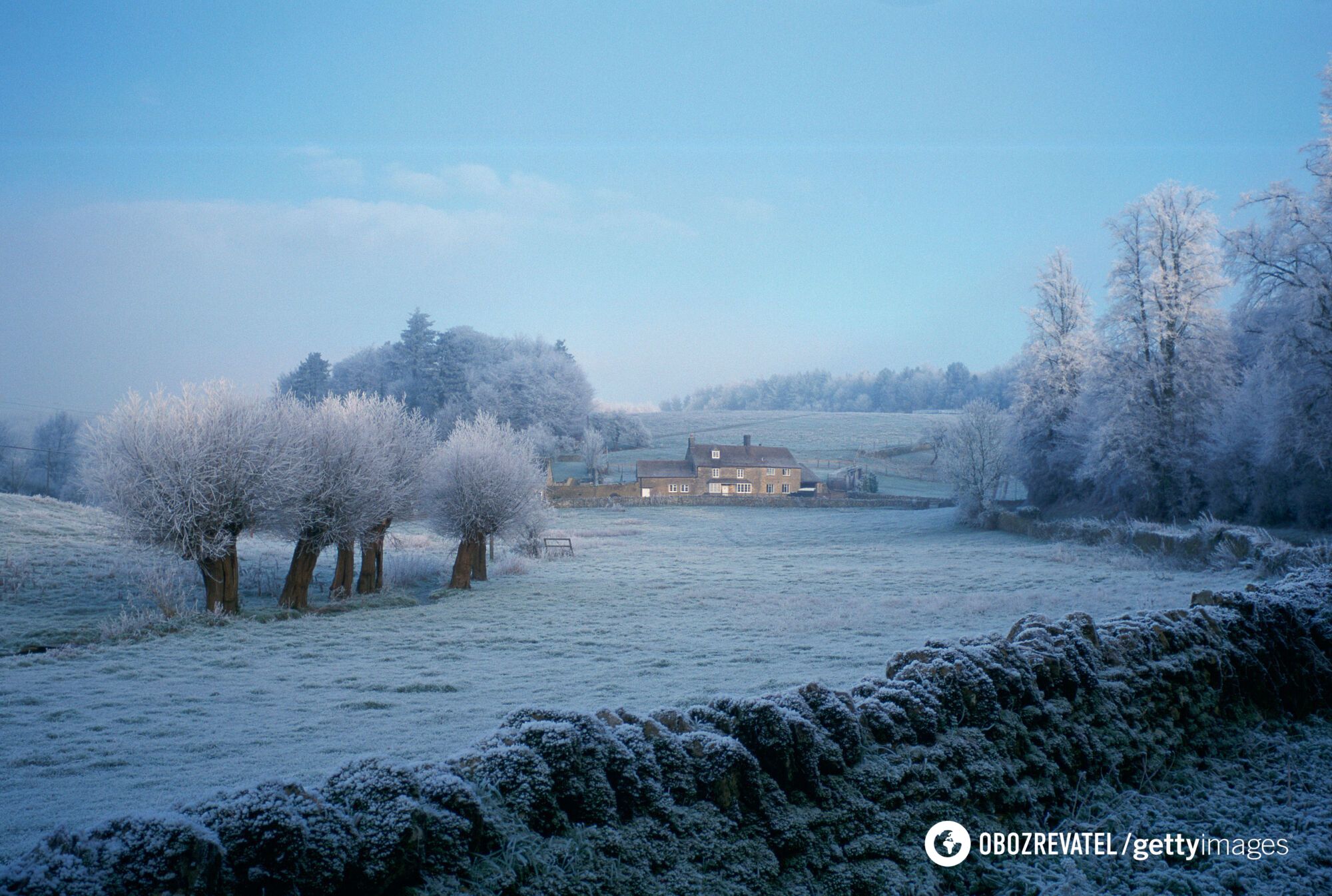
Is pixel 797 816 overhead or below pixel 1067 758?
overhead

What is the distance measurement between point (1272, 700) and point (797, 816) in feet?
18.6

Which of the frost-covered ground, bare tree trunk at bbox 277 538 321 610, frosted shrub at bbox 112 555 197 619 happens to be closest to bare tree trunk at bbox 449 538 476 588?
the frost-covered ground

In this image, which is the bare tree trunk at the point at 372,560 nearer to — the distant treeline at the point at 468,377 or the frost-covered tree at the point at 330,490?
the frost-covered tree at the point at 330,490

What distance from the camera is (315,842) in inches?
103

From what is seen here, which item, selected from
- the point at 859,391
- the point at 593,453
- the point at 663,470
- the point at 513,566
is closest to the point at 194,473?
the point at 513,566

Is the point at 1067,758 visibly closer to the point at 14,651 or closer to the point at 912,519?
the point at 14,651

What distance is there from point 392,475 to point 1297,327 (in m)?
26.2

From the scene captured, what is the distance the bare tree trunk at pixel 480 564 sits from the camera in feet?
76.7

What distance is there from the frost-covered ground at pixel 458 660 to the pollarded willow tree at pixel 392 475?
307 centimetres

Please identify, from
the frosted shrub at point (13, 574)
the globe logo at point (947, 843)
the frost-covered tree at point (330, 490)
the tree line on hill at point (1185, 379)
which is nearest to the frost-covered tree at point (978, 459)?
the tree line on hill at point (1185, 379)

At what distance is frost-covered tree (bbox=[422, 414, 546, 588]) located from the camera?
2210cm

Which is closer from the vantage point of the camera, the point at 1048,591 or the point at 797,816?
the point at 797,816

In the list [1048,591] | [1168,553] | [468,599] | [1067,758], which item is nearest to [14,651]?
[468,599]

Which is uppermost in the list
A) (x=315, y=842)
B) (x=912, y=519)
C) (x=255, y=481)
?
(x=255, y=481)
